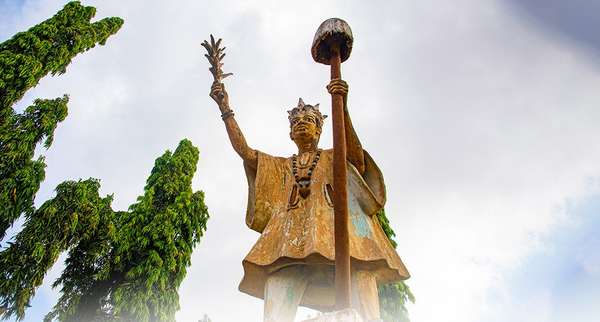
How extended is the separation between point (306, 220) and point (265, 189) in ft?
1.99

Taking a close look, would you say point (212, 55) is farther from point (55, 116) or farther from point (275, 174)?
point (55, 116)

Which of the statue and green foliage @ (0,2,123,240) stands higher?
green foliage @ (0,2,123,240)

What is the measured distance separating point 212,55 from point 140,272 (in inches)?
433

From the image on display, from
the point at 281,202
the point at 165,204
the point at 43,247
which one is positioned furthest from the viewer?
the point at 165,204

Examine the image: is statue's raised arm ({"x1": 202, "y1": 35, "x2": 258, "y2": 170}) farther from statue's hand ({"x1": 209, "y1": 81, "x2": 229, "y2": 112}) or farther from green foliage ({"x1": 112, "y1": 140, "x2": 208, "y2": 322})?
green foliage ({"x1": 112, "y1": 140, "x2": 208, "y2": 322})

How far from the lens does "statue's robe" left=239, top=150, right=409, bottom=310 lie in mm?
3957

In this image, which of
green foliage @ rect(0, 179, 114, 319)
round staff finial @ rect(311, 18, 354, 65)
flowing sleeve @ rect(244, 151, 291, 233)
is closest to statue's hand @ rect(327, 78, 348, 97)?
round staff finial @ rect(311, 18, 354, 65)

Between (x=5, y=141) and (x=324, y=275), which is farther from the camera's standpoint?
(x=5, y=141)

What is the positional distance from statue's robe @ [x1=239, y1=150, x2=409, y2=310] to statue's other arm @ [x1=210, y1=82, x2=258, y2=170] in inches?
3.7

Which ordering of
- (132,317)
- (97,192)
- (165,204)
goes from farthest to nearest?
(165,204) < (97,192) < (132,317)

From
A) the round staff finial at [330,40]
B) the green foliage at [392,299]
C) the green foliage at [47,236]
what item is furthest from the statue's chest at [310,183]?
the green foliage at [47,236]

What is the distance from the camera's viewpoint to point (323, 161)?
467 centimetres

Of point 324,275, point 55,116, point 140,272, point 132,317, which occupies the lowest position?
point 324,275

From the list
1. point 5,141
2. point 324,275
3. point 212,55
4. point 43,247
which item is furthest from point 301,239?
point 5,141
